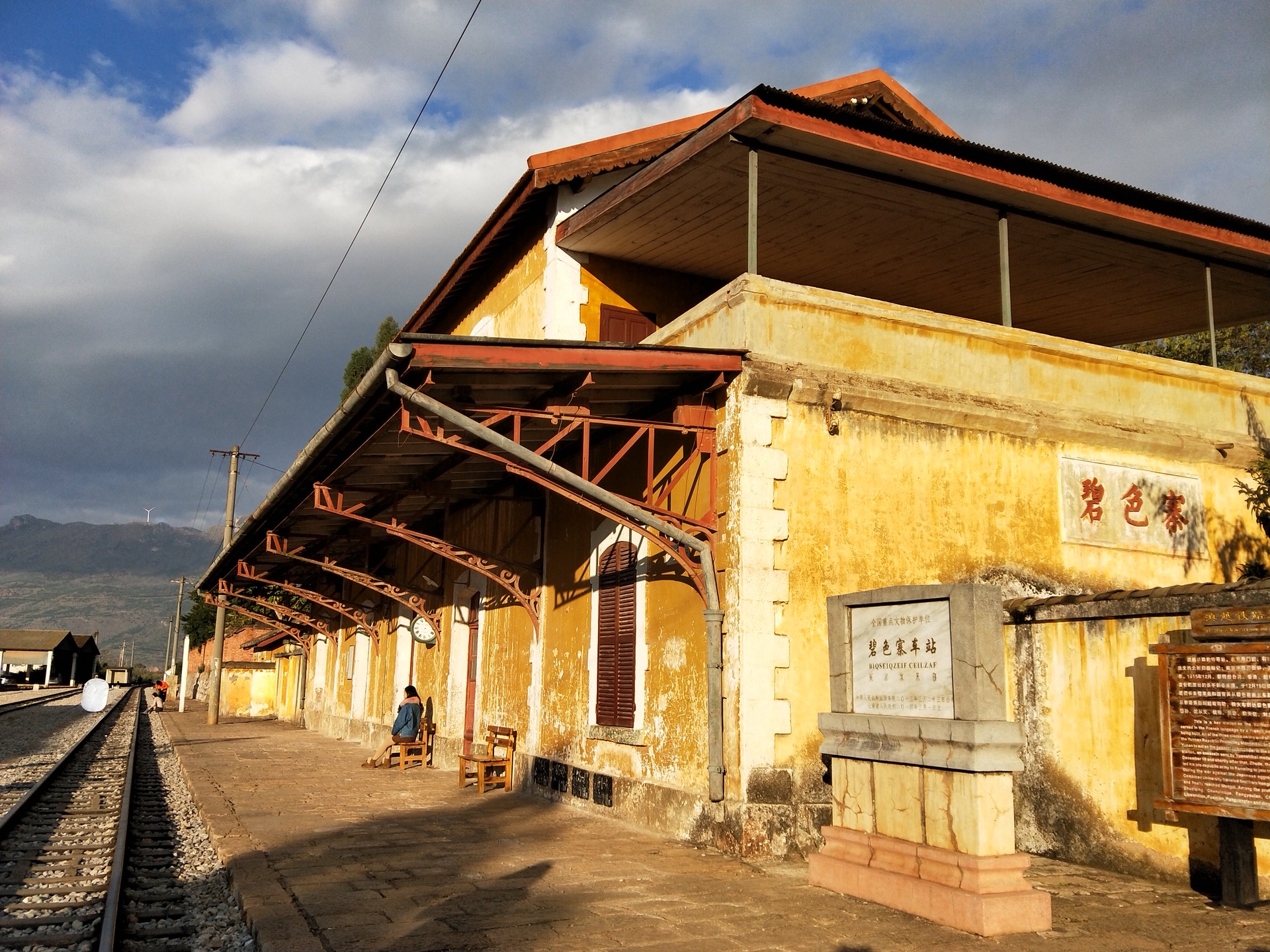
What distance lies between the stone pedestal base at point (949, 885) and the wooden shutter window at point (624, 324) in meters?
7.58

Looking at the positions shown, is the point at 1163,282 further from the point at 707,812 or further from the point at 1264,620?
the point at 707,812

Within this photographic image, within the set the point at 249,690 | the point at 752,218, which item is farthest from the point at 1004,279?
the point at 249,690

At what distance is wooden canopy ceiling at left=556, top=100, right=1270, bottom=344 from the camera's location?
10.5 metres

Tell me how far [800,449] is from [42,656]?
99.7 m

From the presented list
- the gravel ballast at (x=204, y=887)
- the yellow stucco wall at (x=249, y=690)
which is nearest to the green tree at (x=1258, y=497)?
the gravel ballast at (x=204, y=887)

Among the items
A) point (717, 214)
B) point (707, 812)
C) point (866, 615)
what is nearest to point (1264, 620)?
point (866, 615)

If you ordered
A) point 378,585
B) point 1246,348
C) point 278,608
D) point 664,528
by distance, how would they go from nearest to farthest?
point 664,528 < point 378,585 < point 1246,348 < point 278,608

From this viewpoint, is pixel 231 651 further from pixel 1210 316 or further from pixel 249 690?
pixel 1210 316

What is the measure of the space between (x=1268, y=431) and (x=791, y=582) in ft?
23.8

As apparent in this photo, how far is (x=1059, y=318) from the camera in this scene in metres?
15.8

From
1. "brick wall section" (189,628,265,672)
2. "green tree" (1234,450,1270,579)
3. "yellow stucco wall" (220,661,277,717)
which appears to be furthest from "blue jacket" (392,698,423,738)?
"brick wall section" (189,628,265,672)

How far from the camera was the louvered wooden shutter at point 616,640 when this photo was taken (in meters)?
10.6

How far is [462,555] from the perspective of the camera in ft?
42.4

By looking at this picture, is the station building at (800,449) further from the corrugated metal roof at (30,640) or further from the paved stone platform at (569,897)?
the corrugated metal roof at (30,640)
